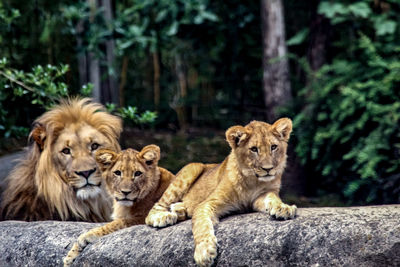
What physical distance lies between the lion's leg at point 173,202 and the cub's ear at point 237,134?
557 millimetres

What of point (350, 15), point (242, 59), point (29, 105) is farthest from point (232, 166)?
point (242, 59)

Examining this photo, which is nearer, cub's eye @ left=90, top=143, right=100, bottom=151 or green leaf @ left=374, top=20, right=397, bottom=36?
cub's eye @ left=90, top=143, right=100, bottom=151

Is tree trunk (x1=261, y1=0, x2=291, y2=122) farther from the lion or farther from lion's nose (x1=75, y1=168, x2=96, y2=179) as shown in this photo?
lion's nose (x1=75, y1=168, x2=96, y2=179)

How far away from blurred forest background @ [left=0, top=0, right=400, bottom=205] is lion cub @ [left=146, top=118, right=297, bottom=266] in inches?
84.1

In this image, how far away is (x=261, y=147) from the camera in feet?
9.36

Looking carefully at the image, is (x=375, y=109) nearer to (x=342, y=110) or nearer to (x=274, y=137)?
(x=342, y=110)

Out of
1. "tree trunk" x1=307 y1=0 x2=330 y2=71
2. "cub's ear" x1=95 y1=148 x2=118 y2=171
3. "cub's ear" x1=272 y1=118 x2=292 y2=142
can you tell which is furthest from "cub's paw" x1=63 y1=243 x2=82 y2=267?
"tree trunk" x1=307 y1=0 x2=330 y2=71

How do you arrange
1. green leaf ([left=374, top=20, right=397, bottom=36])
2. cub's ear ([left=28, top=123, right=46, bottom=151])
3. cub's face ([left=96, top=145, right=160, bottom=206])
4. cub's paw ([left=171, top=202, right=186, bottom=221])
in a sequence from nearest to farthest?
cub's face ([left=96, top=145, right=160, bottom=206]), cub's paw ([left=171, top=202, right=186, bottom=221]), cub's ear ([left=28, top=123, right=46, bottom=151]), green leaf ([left=374, top=20, right=397, bottom=36])

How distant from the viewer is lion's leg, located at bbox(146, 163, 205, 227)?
10.6 feet

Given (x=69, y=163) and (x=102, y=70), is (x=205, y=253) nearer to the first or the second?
(x=69, y=163)

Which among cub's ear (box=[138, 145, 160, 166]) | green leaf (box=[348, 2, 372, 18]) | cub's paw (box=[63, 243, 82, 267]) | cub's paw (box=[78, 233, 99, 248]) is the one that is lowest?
cub's paw (box=[63, 243, 82, 267])

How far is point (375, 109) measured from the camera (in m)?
6.47

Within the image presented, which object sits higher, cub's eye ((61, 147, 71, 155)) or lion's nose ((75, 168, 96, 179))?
cub's eye ((61, 147, 71, 155))

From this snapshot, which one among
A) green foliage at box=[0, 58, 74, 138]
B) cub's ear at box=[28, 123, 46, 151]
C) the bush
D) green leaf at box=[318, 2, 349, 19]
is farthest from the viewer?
green leaf at box=[318, 2, 349, 19]
